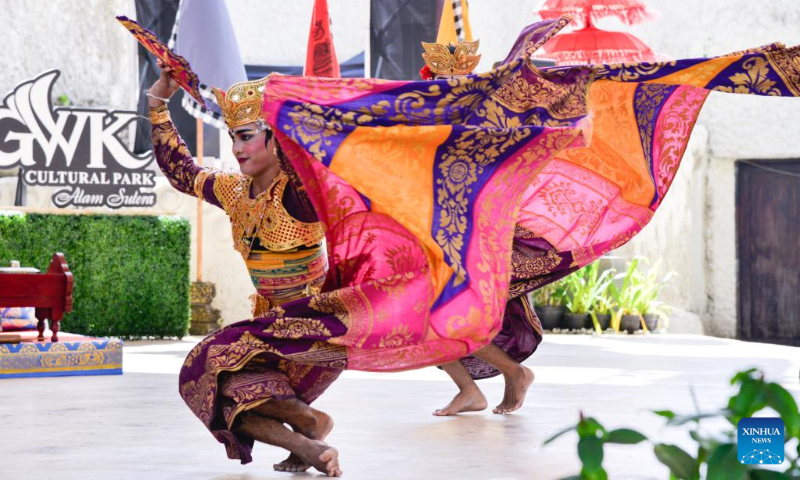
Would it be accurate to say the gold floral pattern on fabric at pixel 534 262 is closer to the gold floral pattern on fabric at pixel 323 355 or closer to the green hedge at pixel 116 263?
the gold floral pattern on fabric at pixel 323 355

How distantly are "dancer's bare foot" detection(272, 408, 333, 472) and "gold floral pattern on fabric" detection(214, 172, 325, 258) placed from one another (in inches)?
22.1

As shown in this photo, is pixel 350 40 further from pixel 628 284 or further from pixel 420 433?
pixel 420 433

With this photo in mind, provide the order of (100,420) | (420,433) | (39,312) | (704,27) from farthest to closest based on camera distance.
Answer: (704,27) → (39,312) → (100,420) → (420,433)

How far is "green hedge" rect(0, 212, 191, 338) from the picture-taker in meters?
9.37

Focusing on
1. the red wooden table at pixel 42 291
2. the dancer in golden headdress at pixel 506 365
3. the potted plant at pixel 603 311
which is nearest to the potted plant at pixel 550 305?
the potted plant at pixel 603 311

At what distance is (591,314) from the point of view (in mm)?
11273

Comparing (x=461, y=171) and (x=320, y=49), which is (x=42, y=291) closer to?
(x=320, y=49)

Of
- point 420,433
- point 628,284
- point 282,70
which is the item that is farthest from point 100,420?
point 282,70

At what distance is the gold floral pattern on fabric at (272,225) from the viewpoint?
3.74 m

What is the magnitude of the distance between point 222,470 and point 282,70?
34.4 ft

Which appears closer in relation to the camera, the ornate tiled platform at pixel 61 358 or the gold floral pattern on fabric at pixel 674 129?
the gold floral pattern on fabric at pixel 674 129

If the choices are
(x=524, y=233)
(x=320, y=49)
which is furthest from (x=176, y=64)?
(x=320, y=49)

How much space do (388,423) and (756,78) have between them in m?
2.05

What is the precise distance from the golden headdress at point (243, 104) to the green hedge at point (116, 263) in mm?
5947
